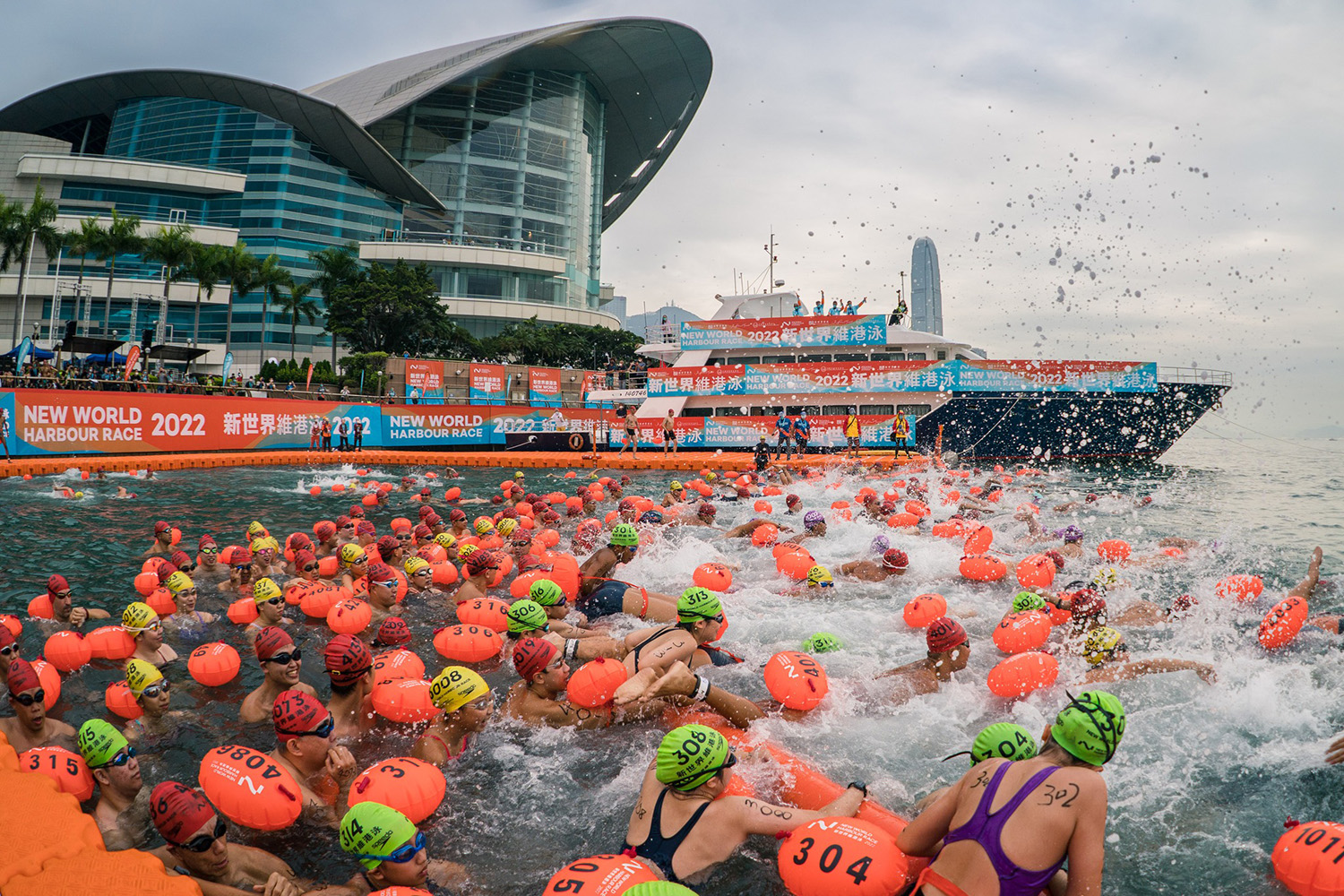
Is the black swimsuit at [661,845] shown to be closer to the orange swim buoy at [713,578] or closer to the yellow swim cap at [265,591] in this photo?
the orange swim buoy at [713,578]

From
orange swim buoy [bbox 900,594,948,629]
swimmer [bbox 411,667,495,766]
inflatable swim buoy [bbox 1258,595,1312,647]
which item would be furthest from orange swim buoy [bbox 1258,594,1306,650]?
swimmer [bbox 411,667,495,766]

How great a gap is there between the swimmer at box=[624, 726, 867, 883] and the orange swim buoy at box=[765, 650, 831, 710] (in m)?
1.95

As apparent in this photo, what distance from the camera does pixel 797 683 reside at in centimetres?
589

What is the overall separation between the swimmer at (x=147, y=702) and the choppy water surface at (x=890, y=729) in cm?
26

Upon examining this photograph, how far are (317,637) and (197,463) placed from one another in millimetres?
19241

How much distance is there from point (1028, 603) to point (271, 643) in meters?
7.24

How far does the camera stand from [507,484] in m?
19.0

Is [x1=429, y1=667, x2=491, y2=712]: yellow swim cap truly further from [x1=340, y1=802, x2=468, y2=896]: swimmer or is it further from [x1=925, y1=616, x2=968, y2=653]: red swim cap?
[x1=925, y1=616, x2=968, y2=653]: red swim cap

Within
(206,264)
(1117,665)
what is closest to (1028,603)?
(1117,665)

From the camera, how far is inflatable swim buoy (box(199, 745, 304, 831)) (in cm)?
423

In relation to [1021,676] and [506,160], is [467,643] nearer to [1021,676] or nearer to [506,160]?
[1021,676]

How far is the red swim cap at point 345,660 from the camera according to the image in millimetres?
5344

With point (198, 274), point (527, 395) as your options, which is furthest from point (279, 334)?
point (527, 395)

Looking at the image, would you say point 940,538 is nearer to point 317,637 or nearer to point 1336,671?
point 1336,671
